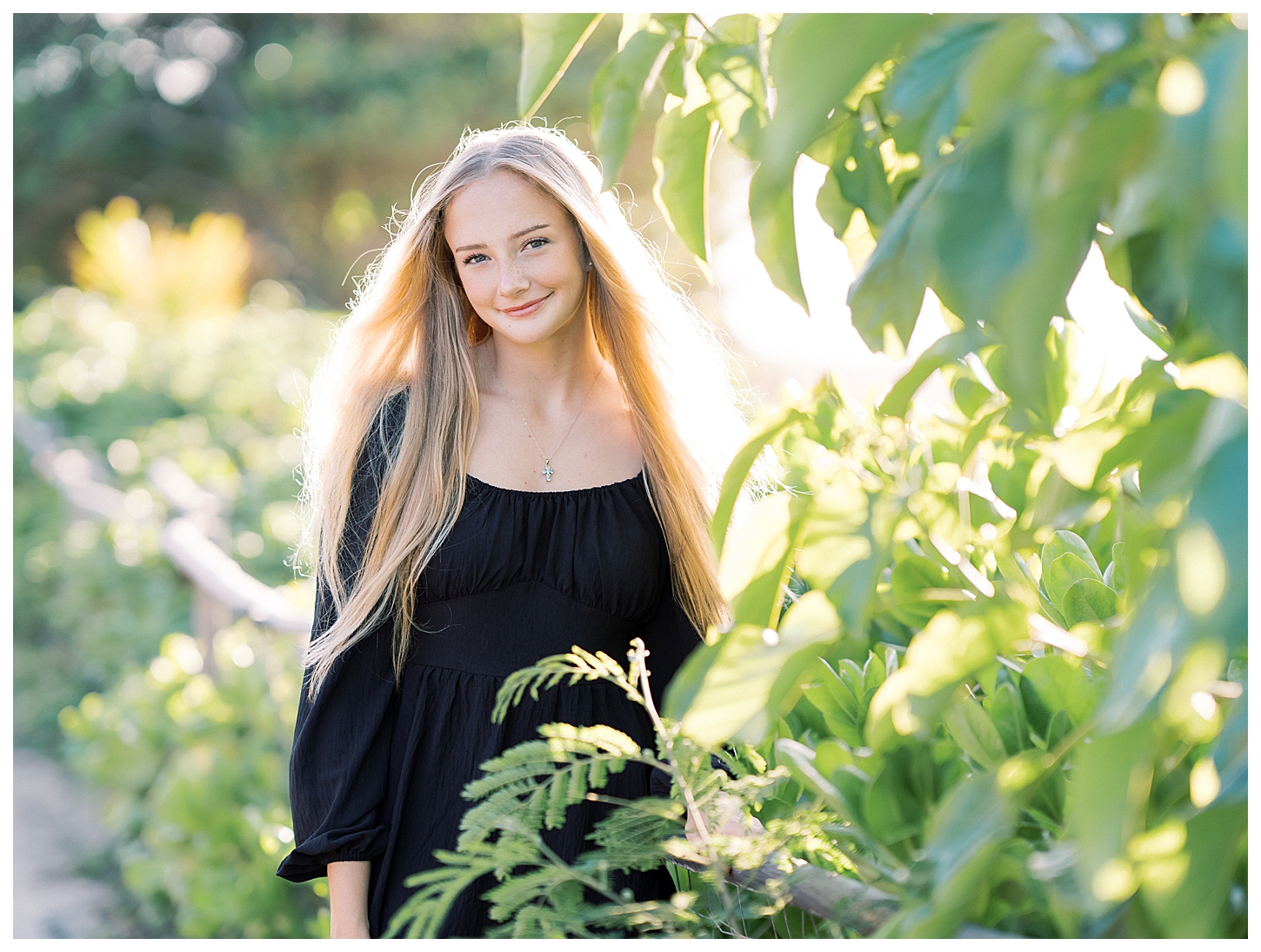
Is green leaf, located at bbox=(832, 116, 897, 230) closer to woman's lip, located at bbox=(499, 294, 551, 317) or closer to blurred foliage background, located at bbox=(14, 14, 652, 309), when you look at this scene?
woman's lip, located at bbox=(499, 294, 551, 317)

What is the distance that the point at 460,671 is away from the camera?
1.69 metres

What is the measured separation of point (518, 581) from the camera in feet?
5.53

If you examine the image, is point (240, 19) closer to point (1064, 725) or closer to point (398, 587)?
point (398, 587)

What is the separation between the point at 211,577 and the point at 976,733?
330 cm

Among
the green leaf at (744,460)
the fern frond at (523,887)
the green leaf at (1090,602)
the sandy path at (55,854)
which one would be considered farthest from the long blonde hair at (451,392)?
the sandy path at (55,854)

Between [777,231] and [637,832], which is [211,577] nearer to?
[637,832]

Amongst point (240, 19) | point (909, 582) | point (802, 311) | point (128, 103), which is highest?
point (240, 19)

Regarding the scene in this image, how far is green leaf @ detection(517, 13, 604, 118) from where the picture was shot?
700mm

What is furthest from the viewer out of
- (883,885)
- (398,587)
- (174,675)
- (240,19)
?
(240,19)

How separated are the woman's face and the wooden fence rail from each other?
3.60 ft

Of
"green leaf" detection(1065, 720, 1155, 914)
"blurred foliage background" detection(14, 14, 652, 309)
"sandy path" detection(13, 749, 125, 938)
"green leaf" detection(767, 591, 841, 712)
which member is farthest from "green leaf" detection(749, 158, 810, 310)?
"blurred foliage background" detection(14, 14, 652, 309)

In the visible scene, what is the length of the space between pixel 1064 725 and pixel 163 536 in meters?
3.94

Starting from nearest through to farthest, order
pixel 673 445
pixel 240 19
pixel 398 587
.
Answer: pixel 398 587
pixel 673 445
pixel 240 19
